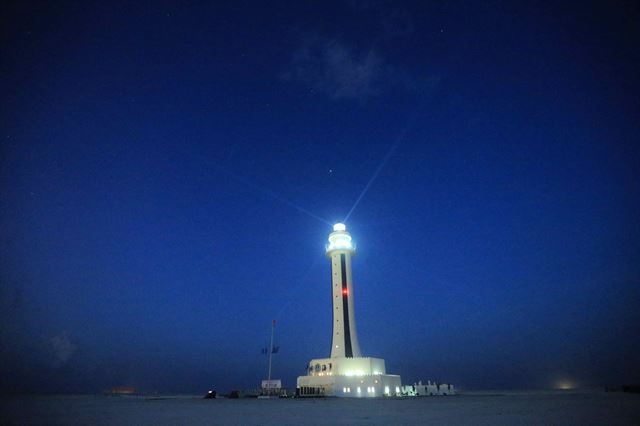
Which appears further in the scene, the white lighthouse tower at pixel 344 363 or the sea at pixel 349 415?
the white lighthouse tower at pixel 344 363

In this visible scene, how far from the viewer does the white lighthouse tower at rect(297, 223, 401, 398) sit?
57.3 meters

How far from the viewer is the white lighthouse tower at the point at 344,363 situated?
5731cm

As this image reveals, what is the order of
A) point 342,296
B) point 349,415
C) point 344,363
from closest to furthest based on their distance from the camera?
point 349,415 → point 344,363 → point 342,296

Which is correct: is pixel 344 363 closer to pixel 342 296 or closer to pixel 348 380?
pixel 348 380

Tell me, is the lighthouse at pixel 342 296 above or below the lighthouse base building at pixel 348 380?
above

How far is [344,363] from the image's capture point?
59.7 m

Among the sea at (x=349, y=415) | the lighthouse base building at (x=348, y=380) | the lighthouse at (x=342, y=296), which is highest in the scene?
the lighthouse at (x=342, y=296)

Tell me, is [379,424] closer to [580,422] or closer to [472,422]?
[472,422]

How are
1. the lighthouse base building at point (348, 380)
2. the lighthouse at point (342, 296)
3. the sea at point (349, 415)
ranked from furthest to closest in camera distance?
the lighthouse at point (342, 296)
the lighthouse base building at point (348, 380)
the sea at point (349, 415)

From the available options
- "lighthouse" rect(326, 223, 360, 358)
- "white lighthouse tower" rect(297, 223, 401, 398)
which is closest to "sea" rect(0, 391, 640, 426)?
"white lighthouse tower" rect(297, 223, 401, 398)

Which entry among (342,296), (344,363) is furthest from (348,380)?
(342,296)

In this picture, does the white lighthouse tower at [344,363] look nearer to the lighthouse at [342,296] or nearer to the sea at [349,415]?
the lighthouse at [342,296]

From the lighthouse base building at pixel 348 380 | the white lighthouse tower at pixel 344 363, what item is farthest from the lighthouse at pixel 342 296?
the lighthouse base building at pixel 348 380

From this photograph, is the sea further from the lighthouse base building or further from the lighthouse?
the lighthouse
